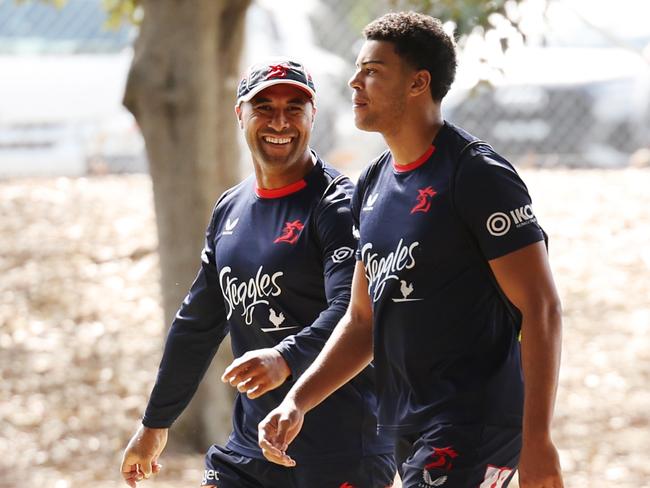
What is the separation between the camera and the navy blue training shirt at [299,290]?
3.95 m

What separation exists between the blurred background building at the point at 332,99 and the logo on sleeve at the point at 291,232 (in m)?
7.54

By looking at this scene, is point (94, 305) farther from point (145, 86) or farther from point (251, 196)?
point (251, 196)

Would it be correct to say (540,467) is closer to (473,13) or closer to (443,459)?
(443,459)

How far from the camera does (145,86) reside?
23.1ft

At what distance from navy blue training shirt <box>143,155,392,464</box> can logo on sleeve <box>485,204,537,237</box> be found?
25.4 inches

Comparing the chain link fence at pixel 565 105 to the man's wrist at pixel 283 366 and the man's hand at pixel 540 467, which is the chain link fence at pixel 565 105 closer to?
the man's wrist at pixel 283 366

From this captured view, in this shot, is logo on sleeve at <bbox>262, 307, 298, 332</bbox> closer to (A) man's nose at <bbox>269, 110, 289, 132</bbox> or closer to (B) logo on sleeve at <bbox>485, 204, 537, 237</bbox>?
(A) man's nose at <bbox>269, 110, 289, 132</bbox>

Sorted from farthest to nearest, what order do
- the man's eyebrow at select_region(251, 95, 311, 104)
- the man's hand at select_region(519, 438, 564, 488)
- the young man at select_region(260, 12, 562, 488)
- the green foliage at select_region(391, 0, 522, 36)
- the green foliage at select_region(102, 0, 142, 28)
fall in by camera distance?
the green foliage at select_region(102, 0, 142, 28) < the green foliage at select_region(391, 0, 522, 36) < the man's eyebrow at select_region(251, 95, 311, 104) < the young man at select_region(260, 12, 562, 488) < the man's hand at select_region(519, 438, 564, 488)

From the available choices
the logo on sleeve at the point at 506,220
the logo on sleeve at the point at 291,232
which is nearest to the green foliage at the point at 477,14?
the logo on sleeve at the point at 291,232

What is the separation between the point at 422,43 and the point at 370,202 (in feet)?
1.58

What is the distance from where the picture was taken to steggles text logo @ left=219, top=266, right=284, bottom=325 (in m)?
3.98

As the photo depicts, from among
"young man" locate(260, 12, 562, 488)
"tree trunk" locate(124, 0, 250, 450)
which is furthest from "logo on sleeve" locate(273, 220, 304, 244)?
"tree trunk" locate(124, 0, 250, 450)

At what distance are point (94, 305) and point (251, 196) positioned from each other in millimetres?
5738

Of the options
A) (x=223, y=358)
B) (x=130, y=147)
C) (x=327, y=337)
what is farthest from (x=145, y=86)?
(x=130, y=147)
